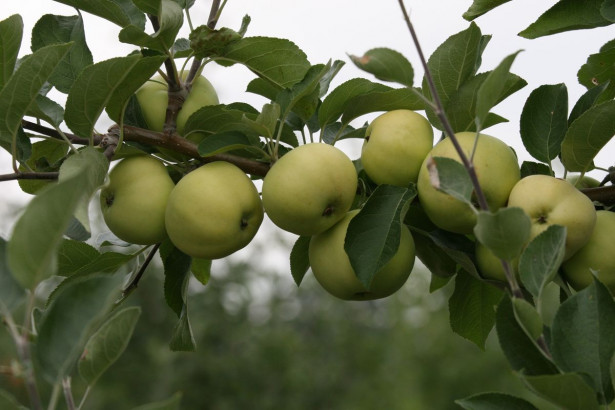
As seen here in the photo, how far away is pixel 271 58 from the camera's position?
3.09ft

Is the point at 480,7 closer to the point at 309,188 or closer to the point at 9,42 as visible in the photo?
the point at 309,188

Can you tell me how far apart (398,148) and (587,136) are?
8.6 inches

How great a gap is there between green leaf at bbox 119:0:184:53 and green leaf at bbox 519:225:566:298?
47 centimetres

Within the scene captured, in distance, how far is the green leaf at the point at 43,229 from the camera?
1.59ft

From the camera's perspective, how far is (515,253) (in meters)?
0.64

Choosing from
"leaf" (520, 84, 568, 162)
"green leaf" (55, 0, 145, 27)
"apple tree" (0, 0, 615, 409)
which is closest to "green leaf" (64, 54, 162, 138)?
"apple tree" (0, 0, 615, 409)

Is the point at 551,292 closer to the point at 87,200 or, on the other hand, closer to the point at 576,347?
the point at 576,347

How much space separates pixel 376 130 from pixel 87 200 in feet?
1.23

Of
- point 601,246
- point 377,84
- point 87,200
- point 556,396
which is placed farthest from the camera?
point 377,84

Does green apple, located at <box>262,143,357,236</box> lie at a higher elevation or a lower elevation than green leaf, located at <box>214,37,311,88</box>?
lower

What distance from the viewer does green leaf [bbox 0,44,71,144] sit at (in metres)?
0.75

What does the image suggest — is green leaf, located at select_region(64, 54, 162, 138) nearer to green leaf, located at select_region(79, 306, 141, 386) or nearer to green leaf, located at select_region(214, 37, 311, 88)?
green leaf, located at select_region(214, 37, 311, 88)

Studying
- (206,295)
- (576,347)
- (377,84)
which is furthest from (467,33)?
(206,295)

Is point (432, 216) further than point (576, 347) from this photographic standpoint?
Yes
